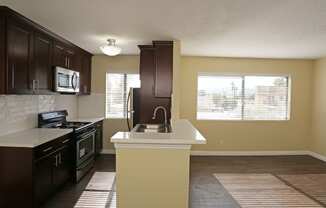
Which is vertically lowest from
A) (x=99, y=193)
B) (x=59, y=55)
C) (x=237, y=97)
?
(x=99, y=193)

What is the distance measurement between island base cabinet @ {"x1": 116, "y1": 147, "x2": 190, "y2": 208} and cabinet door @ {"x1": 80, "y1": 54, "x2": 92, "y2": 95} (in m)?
3.25

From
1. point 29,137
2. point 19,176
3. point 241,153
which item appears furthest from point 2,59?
point 241,153

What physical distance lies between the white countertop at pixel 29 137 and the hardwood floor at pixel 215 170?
2.87 ft

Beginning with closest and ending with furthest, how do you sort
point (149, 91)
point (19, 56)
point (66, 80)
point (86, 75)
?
1. point (19, 56)
2. point (66, 80)
3. point (149, 91)
4. point (86, 75)

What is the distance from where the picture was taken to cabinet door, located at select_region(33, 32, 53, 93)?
3332mm

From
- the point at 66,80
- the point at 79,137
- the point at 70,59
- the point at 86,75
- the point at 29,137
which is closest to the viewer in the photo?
the point at 29,137

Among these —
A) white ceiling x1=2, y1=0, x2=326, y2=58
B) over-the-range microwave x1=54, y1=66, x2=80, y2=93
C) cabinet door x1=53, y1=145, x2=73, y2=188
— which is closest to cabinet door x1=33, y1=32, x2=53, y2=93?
over-the-range microwave x1=54, y1=66, x2=80, y2=93

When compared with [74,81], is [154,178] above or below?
below

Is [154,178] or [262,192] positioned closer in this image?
[154,178]

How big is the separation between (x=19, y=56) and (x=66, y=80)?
128 centimetres

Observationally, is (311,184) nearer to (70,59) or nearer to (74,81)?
(74,81)

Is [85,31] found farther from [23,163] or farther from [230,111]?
[230,111]

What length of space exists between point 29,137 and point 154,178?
5.90 feet

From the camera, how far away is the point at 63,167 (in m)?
3.59
